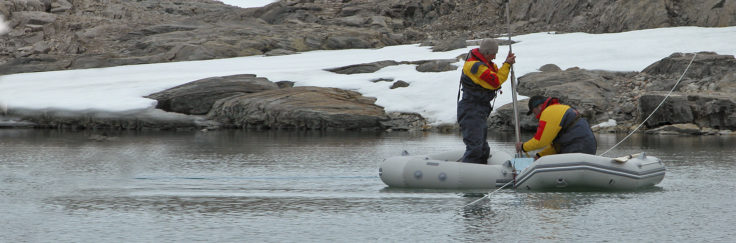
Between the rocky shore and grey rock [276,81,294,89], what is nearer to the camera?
the rocky shore

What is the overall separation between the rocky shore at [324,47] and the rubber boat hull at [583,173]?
13.5m

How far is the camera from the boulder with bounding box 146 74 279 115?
99.1 feet

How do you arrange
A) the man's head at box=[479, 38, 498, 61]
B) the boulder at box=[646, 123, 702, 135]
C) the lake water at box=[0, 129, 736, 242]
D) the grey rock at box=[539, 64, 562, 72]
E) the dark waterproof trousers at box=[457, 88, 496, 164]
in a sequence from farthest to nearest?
the grey rock at box=[539, 64, 562, 72]
the boulder at box=[646, 123, 702, 135]
the dark waterproof trousers at box=[457, 88, 496, 164]
the man's head at box=[479, 38, 498, 61]
the lake water at box=[0, 129, 736, 242]

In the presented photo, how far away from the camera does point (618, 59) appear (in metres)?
31.6

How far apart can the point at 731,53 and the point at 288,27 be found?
26446mm

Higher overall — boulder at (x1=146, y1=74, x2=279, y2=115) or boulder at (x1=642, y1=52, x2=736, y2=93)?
boulder at (x1=642, y1=52, x2=736, y2=93)

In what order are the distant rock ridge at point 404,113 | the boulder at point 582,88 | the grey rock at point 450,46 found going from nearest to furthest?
the distant rock ridge at point 404,113
the boulder at point 582,88
the grey rock at point 450,46

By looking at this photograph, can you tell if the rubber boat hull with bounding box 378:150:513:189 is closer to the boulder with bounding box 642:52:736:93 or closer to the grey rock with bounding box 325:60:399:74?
the boulder with bounding box 642:52:736:93

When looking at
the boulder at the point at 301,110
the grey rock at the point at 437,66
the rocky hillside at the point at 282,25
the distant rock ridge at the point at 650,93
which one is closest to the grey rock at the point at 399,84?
the boulder at the point at 301,110

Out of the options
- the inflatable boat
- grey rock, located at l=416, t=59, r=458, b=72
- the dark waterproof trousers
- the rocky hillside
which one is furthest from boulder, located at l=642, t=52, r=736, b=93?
the dark waterproof trousers

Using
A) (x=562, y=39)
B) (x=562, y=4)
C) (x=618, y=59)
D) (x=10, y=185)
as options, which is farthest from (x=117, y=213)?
(x=562, y=4)

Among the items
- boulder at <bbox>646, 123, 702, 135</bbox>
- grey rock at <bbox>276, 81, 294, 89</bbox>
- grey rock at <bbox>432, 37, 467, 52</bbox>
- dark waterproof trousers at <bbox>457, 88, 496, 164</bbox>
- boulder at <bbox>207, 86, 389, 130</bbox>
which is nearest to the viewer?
dark waterproof trousers at <bbox>457, 88, 496, 164</bbox>

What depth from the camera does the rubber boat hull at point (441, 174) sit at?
11031 millimetres

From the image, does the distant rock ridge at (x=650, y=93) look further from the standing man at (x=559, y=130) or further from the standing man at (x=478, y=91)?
the standing man at (x=478, y=91)
